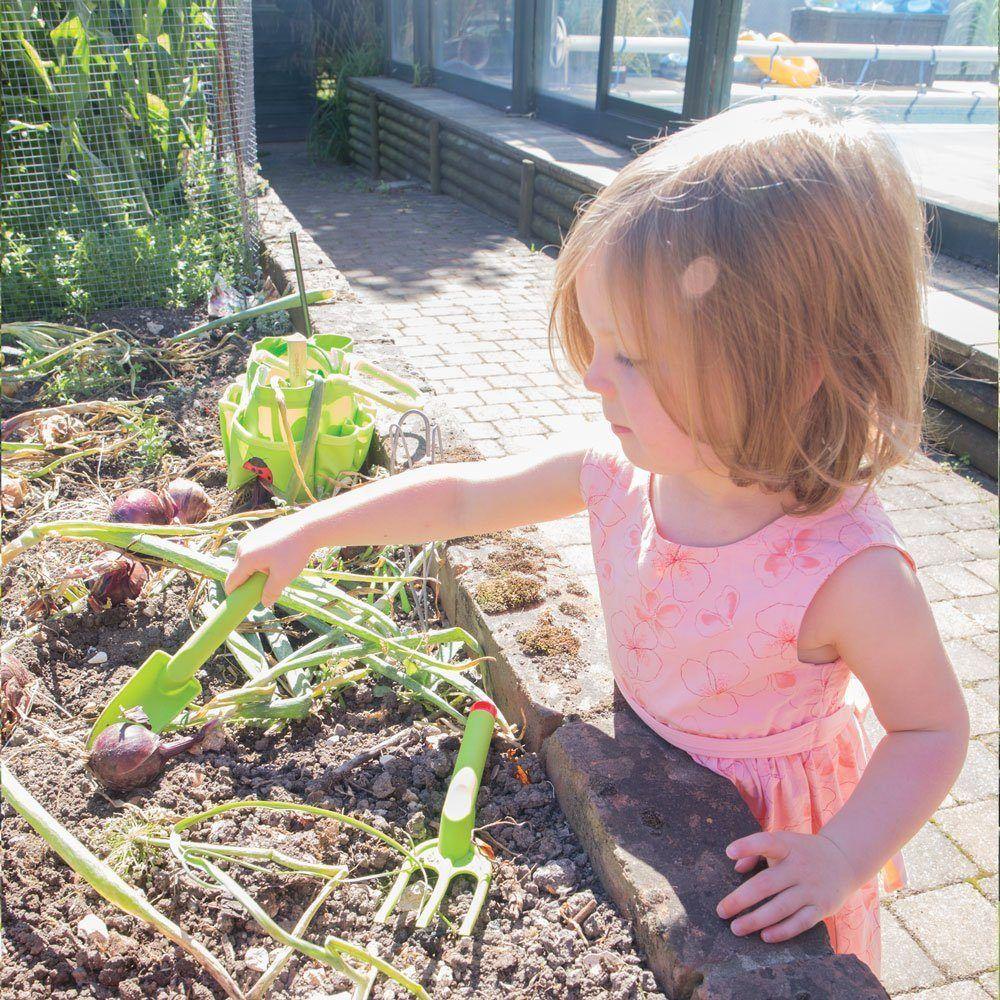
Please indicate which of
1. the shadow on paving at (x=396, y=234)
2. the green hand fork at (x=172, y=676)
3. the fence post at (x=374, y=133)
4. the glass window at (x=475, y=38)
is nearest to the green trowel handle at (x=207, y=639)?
the green hand fork at (x=172, y=676)

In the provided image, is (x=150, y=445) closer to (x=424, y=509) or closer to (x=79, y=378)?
(x=79, y=378)

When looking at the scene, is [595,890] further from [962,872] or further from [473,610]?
[962,872]

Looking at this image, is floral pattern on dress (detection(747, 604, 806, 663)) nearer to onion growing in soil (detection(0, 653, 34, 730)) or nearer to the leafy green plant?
onion growing in soil (detection(0, 653, 34, 730))

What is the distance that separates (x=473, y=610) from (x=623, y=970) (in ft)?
2.95

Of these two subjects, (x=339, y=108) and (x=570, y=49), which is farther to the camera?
(x=339, y=108)

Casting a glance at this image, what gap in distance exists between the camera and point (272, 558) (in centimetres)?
150

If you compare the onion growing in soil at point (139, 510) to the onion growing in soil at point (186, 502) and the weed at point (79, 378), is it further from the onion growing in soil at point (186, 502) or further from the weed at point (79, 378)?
the weed at point (79, 378)

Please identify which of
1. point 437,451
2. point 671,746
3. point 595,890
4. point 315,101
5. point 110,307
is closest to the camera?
point 595,890

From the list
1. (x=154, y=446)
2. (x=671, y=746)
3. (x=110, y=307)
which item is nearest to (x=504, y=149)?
(x=110, y=307)

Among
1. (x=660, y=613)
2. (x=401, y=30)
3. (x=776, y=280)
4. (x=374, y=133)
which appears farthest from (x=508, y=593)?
(x=401, y=30)

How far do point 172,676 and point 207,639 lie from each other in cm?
9

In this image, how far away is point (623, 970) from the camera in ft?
4.14

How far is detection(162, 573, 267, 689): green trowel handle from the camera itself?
1.40 m

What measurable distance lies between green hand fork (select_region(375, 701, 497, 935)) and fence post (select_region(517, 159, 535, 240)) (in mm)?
6556
